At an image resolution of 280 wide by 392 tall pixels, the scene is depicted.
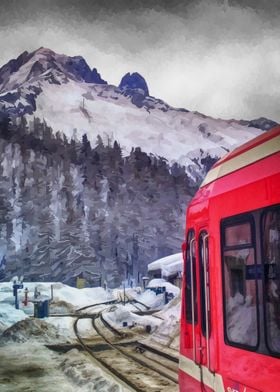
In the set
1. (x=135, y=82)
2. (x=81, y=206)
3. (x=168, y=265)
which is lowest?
(x=168, y=265)

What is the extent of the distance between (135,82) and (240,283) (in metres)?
2.41

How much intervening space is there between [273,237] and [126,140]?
7.27 ft

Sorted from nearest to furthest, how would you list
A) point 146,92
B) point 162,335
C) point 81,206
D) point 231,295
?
point 231,295
point 162,335
point 81,206
point 146,92

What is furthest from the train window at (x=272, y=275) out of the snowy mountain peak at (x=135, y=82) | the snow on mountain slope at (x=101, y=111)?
the snowy mountain peak at (x=135, y=82)

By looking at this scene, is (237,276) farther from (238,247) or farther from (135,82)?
(135,82)

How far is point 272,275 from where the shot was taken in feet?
6.79

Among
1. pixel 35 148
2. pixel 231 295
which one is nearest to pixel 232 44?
pixel 35 148

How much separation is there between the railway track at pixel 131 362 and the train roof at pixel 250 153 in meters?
1.39

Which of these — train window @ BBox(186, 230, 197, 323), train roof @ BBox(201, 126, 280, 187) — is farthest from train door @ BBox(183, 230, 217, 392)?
train roof @ BBox(201, 126, 280, 187)

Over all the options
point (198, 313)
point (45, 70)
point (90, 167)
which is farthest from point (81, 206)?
point (198, 313)

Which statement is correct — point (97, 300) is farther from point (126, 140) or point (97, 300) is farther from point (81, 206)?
point (126, 140)

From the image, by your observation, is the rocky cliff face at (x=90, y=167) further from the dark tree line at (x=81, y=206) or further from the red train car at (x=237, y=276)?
the red train car at (x=237, y=276)

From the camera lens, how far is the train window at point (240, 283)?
219 cm

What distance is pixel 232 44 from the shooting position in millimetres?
4320
